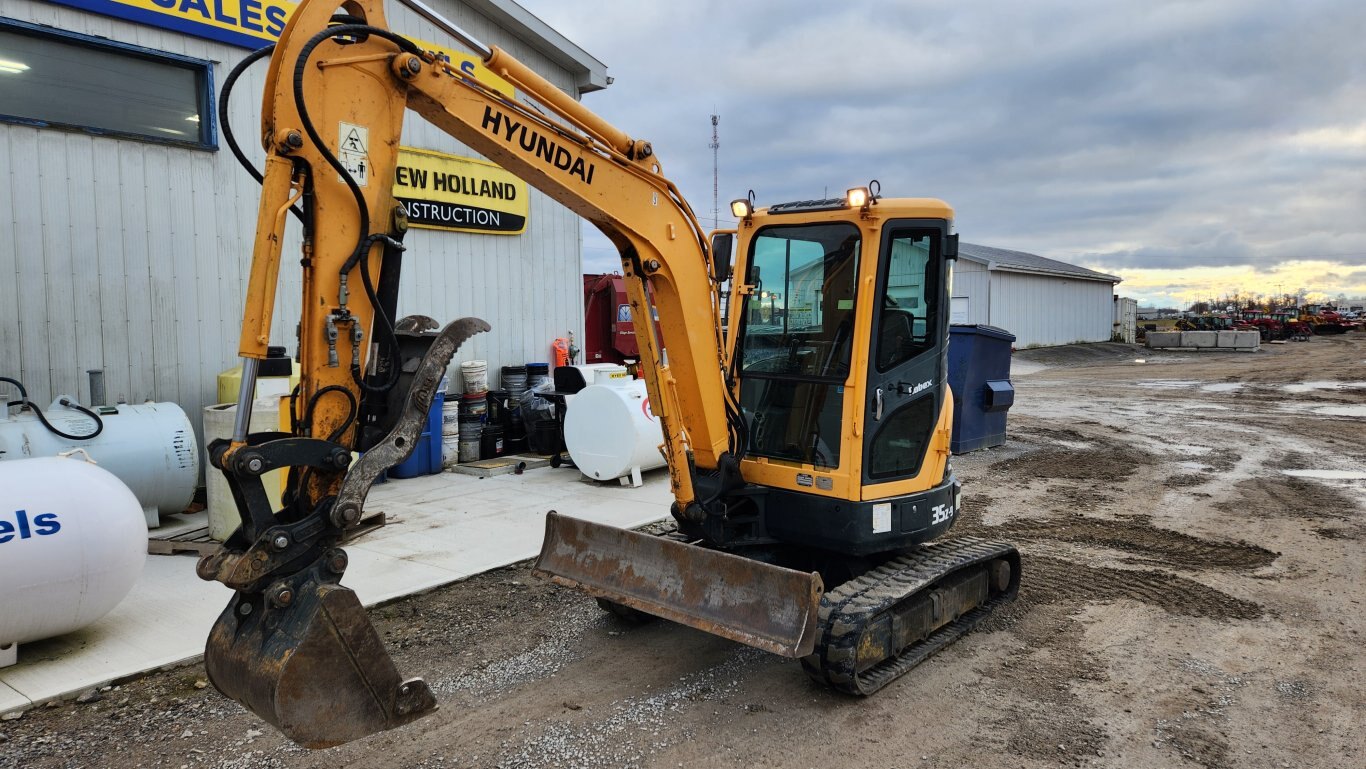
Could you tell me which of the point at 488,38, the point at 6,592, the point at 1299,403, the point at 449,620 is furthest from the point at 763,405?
the point at 1299,403

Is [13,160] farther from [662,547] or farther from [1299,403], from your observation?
[1299,403]

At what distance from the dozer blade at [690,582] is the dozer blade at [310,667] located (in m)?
1.62

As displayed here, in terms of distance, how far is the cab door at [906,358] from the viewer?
486cm

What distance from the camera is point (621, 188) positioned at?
4.45 meters

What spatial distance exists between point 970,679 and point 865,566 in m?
0.84

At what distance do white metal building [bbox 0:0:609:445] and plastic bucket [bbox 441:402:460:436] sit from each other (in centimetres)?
192

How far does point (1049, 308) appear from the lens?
34.2 m

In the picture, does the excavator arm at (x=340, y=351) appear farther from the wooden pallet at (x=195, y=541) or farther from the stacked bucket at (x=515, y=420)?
the stacked bucket at (x=515, y=420)

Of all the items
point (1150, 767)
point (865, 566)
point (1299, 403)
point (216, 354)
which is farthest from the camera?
point (1299, 403)

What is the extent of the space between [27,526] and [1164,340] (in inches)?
1636

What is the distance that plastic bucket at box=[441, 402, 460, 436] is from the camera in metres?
10.6

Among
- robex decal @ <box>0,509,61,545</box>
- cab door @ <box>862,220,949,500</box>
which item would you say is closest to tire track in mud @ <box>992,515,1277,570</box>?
cab door @ <box>862,220,949,500</box>

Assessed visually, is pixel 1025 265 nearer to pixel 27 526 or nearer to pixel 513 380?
pixel 513 380

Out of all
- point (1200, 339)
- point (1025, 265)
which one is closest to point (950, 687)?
point (1025, 265)
